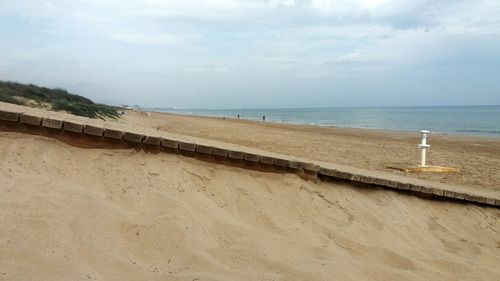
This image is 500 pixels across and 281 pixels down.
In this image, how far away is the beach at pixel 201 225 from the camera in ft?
11.5

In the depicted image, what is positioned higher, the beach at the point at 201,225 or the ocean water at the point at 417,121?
the ocean water at the point at 417,121

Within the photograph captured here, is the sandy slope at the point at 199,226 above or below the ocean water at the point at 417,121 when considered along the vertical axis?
below

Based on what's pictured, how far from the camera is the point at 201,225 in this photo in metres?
4.35

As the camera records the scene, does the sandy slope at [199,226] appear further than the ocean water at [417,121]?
No

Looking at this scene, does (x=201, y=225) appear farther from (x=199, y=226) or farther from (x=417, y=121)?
(x=417, y=121)

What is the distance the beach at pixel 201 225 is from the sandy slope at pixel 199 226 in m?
0.01

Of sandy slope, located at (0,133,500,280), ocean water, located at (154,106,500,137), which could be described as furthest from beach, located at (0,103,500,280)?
ocean water, located at (154,106,500,137)

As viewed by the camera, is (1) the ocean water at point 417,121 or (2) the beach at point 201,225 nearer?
(2) the beach at point 201,225

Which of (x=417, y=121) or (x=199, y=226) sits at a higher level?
(x=417, y=121)

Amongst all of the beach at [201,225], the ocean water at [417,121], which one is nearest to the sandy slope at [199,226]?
the beach at [201,225]

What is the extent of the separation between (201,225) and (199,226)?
0.04 meters

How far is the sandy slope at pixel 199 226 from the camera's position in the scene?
3.49 m

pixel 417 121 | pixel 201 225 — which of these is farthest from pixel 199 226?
pixel 417 121

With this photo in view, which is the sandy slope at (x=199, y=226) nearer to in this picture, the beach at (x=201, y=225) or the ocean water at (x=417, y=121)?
the beach at (x=201, y=225)
